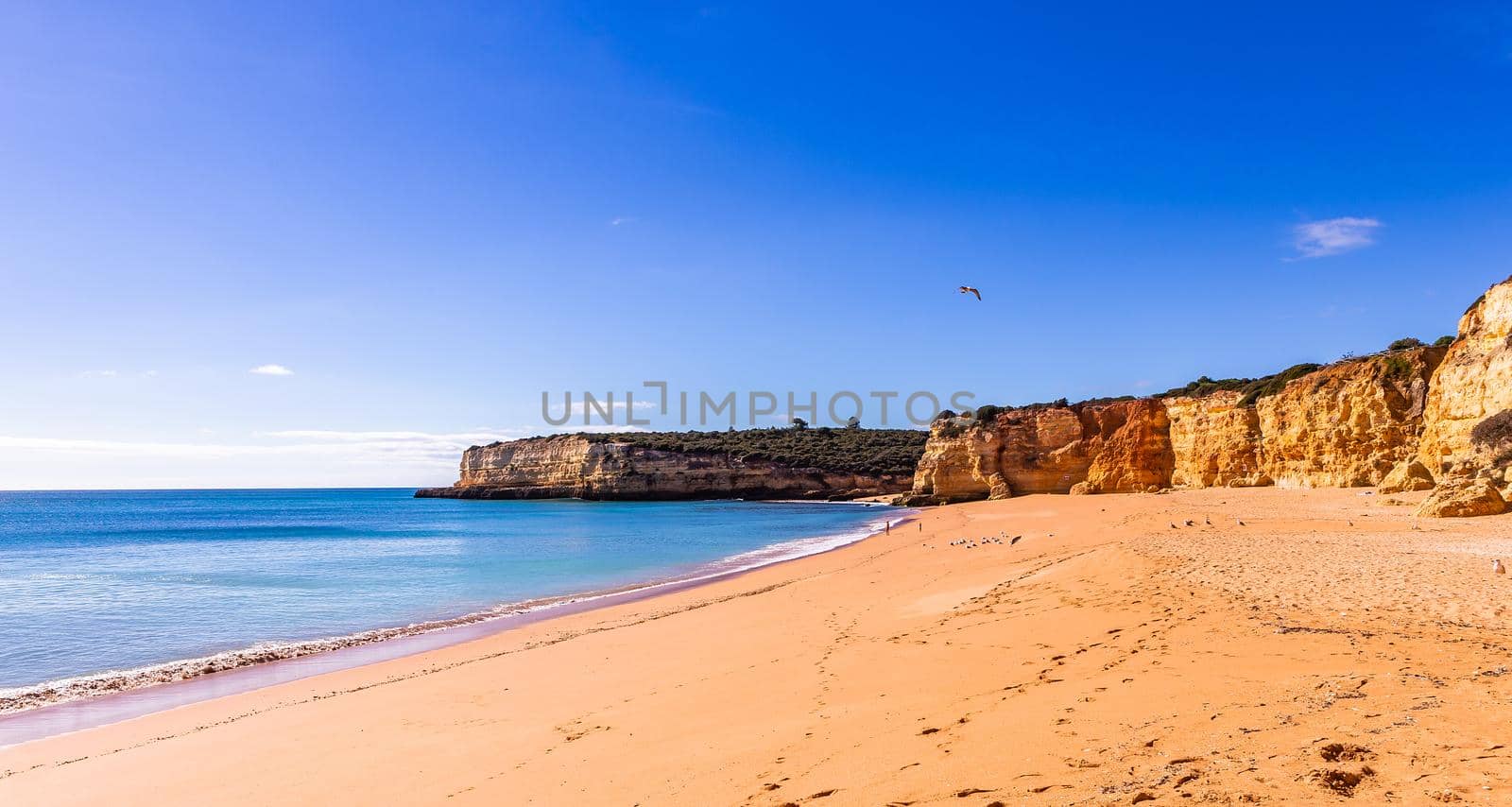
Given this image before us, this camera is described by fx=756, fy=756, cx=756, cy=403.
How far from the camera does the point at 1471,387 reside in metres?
20.0

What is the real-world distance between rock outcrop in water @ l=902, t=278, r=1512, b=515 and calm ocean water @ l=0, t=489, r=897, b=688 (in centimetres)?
1104

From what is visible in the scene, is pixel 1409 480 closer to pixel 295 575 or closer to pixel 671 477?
pixel 295 575

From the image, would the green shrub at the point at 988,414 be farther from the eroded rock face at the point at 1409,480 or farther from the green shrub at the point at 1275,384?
the eroded rock face at the point at 1409,480

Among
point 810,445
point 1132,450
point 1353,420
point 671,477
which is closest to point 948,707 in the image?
point 1353,420

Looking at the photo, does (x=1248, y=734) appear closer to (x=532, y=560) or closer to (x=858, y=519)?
(x=532, y=560)

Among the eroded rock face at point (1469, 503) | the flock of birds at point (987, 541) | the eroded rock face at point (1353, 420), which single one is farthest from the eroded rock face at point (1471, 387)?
the flock of birds at point (987, 541)

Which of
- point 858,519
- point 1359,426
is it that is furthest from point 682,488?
point 1359,426

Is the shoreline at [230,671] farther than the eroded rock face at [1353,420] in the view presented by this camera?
No

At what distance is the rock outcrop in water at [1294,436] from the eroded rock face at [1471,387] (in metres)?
0.04

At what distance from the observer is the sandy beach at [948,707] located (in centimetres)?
389

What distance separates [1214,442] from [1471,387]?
682 inches

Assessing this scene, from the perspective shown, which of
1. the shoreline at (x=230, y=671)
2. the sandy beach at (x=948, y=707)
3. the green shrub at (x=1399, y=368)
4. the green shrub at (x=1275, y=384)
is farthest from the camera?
the green shrub at (x=1275, y=384)

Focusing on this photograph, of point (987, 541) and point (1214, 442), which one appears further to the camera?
point (1214, 442)

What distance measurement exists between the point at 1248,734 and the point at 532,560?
23646mm
